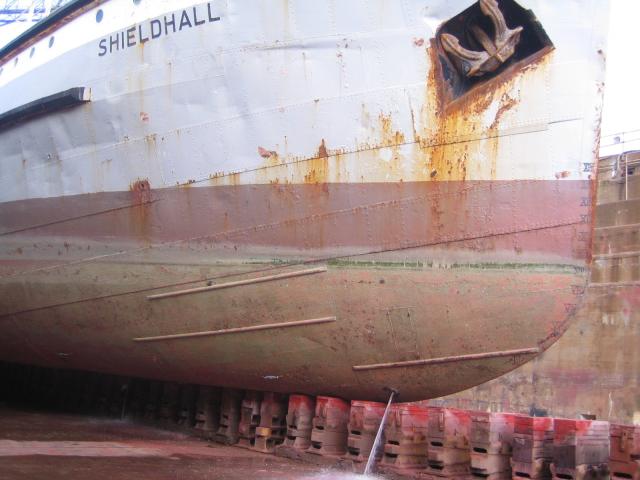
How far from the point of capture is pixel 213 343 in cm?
604

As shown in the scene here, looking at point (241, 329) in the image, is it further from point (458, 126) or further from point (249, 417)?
point (458, 126)

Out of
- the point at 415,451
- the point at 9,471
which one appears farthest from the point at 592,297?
the point at 9,471

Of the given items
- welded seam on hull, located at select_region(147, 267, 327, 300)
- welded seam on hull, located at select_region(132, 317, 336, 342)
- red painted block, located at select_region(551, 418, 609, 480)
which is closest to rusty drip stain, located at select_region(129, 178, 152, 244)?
welded seam on hull, located at select_region(147, 267, 327, 300)

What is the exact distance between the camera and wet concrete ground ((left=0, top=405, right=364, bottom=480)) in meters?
5.26

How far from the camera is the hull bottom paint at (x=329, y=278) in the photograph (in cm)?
499

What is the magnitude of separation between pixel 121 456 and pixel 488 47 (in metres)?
4.67

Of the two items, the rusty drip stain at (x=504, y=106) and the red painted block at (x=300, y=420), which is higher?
the rusty drip stain at (x=504, y=106)

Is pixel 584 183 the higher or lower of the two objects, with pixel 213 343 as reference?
higher

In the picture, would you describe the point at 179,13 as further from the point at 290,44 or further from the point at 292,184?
the point at 292,184

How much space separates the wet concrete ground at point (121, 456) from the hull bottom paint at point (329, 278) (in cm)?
70

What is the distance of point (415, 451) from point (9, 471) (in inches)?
130

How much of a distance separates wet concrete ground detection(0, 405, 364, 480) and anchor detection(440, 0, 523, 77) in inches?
137

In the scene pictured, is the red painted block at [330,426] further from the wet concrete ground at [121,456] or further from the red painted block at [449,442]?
the red painted block at [449,442]

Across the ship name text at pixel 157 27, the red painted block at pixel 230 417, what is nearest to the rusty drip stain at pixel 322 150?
the ship name text at pixel 157 27
